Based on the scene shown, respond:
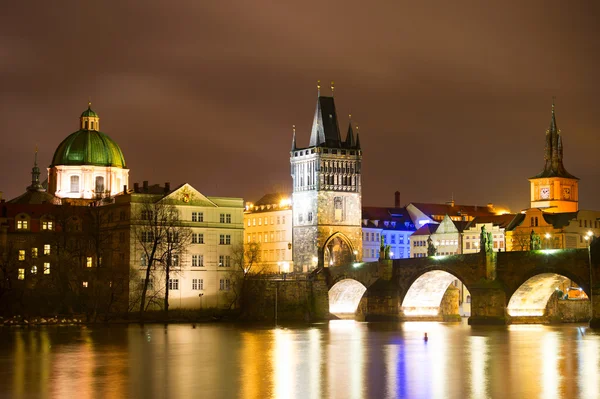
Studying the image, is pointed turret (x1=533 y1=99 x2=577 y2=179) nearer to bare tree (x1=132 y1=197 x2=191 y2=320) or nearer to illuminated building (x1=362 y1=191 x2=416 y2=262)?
illuminated building (x1=362 y1=191 x2=416 y2=262)

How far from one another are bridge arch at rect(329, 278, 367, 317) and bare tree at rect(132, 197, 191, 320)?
15656 mm

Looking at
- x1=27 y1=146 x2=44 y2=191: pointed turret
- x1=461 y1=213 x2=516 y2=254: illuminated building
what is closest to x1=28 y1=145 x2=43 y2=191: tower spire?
x1=27 y1=146 x2=44 y2=191: pointed turret

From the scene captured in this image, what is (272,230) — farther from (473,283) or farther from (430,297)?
(473,283)

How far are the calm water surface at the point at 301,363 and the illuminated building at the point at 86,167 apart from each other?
166ft

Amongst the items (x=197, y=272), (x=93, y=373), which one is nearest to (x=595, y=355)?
(x=93, y=373)

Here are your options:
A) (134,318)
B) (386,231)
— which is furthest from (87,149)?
(386,231)

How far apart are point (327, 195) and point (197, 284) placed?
97.7ft

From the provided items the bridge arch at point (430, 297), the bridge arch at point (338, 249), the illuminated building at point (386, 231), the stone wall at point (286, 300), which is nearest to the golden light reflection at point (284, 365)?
the bridge arch at point (430, 297)

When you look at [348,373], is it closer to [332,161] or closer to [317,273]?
[317,273]

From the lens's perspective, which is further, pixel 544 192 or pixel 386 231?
pixel 544 192

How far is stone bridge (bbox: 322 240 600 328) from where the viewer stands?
86.9m

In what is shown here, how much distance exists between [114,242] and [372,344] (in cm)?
4354

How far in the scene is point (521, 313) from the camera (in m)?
94.4

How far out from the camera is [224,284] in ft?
378
